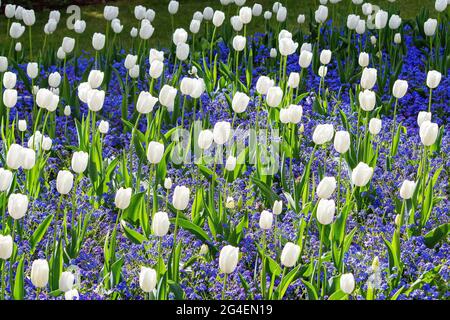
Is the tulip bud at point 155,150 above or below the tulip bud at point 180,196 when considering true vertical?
above

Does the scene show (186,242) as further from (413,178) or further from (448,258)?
(413,178)

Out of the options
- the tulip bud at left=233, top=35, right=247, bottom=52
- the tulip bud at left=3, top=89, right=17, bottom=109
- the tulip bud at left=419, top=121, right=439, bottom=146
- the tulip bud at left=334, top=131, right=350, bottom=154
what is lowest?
the tulip bud at left=334, top=131, right=350, bottom=154

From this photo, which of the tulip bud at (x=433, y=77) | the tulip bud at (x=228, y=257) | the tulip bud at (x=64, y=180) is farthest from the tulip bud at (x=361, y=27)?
the tulip bud at (x=228, y=257)

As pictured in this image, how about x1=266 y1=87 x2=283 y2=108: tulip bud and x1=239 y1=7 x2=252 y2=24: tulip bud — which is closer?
x1=266 y1=87 x2=283 y2=108: tulip bud

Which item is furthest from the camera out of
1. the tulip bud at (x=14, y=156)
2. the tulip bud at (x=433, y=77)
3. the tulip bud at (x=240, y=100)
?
the tulip bud at (x=433, y=77)

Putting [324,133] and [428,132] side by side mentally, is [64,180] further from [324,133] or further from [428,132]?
[428,132]

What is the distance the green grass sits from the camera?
8297 mm

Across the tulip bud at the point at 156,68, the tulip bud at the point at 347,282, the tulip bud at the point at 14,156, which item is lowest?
the tulip bud at the point at 347,282

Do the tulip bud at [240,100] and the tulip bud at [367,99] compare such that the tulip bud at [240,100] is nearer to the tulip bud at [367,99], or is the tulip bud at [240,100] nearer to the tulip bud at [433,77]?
the tulip bud at [367,99]

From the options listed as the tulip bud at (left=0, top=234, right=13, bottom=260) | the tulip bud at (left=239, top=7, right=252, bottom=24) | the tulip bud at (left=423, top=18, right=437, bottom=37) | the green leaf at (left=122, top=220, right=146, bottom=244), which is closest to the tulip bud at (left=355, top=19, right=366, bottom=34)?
the tulip bud at (left=423, top=18, right=437, bottom=37)

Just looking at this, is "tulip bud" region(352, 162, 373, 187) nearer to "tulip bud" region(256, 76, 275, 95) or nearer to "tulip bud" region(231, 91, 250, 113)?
"tulip bud" region(231, 91, 250, 113)

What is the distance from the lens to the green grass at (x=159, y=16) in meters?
8.30

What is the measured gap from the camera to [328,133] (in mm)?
3791
